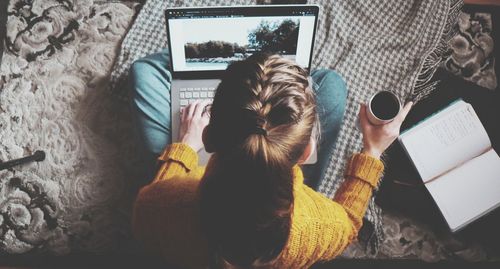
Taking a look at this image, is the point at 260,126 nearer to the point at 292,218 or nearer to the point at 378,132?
the point at 292,218

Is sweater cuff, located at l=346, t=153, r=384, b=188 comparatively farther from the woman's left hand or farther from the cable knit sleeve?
the woman's left hand

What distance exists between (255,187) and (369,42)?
83 cm

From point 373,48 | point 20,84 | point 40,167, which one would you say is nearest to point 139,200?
point 40,167

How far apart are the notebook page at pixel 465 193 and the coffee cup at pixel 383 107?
11.3 inches

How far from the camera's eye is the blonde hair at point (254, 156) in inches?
24.7

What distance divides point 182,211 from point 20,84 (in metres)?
0.80

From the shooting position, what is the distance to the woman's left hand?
1012 millimetres

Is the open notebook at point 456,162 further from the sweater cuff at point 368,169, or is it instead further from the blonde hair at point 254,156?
the blonde hair at point 254,156

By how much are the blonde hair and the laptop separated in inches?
11.6

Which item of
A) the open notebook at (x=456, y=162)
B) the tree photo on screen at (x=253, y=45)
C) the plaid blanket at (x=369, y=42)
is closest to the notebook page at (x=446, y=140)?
the open notebook at (x=456, y=162)

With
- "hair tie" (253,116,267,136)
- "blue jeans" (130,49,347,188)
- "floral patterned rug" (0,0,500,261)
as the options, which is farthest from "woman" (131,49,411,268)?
"floral patterned rug" (0,0,500,261)

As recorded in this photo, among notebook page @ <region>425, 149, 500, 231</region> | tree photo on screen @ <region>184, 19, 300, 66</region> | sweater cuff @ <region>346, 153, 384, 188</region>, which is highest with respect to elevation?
tree photo on screen @ <region>184, 19, 300, 66</region>

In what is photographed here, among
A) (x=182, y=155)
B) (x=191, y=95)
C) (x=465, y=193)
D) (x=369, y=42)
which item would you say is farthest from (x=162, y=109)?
(x=465, y=193)

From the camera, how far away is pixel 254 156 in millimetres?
614
